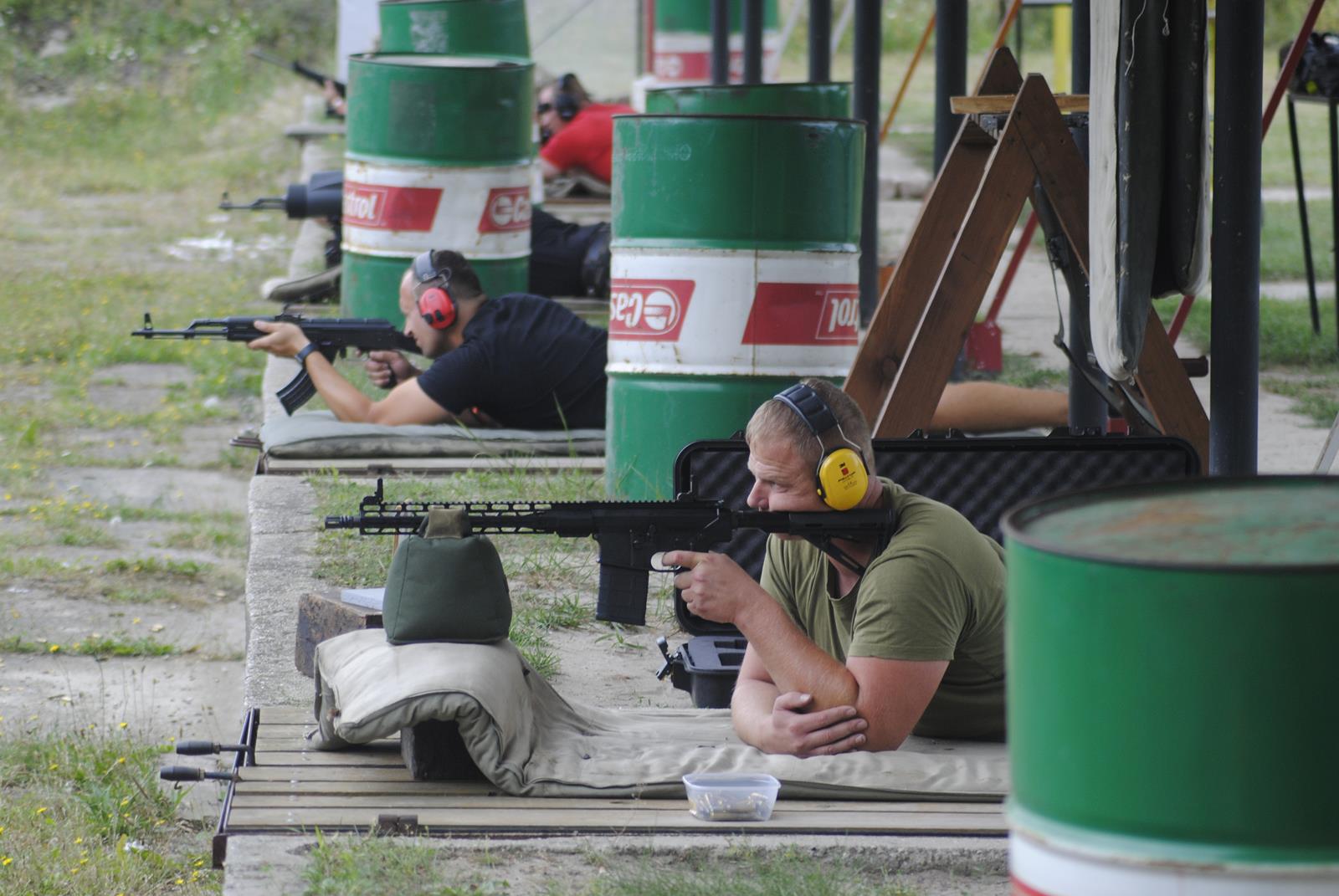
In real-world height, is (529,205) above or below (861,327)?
above

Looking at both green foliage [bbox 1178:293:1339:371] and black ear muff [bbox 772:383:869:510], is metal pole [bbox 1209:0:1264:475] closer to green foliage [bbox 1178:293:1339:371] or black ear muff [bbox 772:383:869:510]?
black ear muff [bbox 772:383:869:510]

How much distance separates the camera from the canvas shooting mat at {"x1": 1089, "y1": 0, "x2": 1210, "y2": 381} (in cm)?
466

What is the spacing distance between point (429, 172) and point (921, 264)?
4.22 metres

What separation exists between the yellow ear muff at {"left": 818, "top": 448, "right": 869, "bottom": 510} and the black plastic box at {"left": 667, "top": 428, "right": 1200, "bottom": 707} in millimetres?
1044

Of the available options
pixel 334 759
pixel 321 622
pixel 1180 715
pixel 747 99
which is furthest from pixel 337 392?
pixel 1180 715

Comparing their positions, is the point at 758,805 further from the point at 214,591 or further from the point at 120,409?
the point at 120,409

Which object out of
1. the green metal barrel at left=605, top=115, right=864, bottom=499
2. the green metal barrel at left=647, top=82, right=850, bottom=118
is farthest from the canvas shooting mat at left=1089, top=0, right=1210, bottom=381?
the green metal barrel at left=647, top=82, right=850, bottom=118

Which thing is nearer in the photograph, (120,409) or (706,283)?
(706,283)

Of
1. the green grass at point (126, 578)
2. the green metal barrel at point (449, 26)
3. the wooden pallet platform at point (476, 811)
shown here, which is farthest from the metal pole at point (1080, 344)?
the green metal barrel at point (449, 26)

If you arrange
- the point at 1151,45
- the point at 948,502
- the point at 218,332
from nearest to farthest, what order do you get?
the point at 1151,45
the point at 948,502
the point at 218,332

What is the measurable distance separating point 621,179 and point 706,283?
0.46 metres

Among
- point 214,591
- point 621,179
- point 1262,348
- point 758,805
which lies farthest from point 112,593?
point 1262,348

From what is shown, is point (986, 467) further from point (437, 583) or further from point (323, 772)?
point (323, 772)

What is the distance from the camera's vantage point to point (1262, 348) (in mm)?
10383
